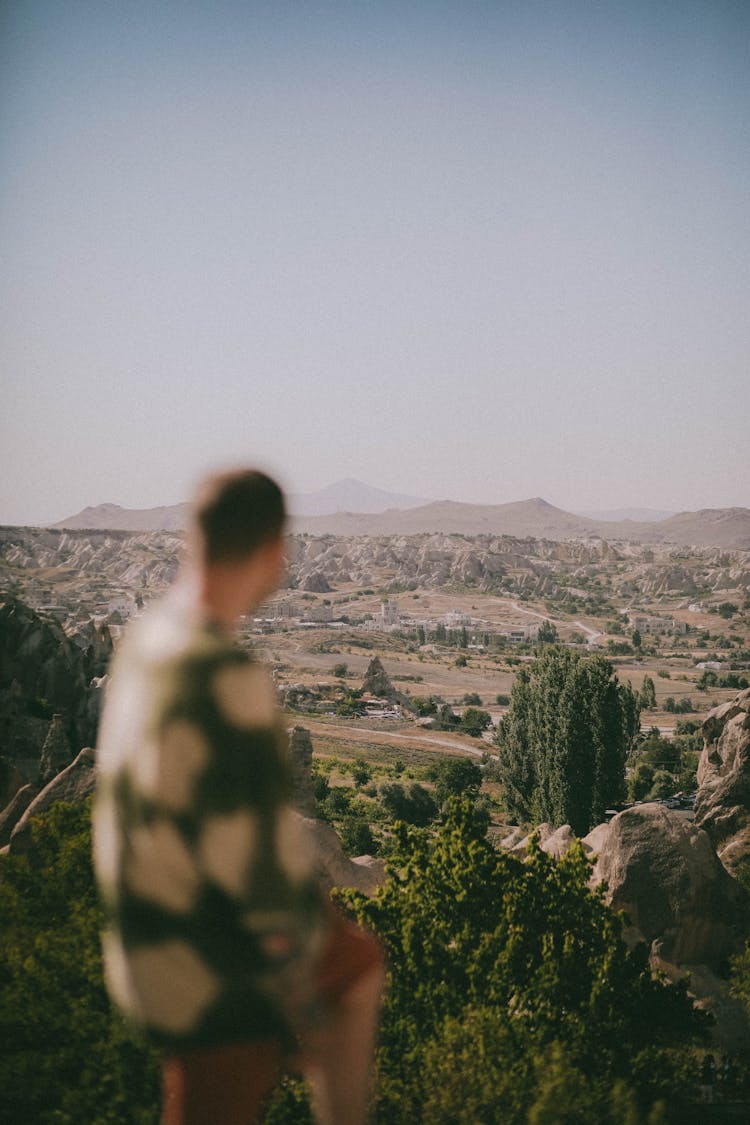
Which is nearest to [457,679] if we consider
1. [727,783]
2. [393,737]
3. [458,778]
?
[393,737]

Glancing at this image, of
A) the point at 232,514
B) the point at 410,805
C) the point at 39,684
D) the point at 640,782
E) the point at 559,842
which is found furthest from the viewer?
the point at 640,782

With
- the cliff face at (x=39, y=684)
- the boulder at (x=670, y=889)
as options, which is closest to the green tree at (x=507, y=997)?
the boulder at (x=670, y=889)

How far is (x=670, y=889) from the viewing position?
10891 mm

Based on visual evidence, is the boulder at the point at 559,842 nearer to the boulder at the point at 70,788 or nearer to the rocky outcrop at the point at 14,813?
the boulder at the point at 70,788

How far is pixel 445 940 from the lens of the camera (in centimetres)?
545

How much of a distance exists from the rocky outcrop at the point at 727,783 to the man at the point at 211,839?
15205 mm

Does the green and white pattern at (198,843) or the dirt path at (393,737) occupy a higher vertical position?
the green and white pattern at (198,843)

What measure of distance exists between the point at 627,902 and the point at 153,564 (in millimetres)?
94252

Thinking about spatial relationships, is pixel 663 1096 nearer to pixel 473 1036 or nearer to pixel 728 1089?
pixel 473 1036

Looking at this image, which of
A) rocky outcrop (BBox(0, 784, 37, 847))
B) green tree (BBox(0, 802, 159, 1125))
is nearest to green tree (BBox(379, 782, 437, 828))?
rocky outcrop (BBox(0, 784, 37, 847))

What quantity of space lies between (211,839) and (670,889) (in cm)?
1062

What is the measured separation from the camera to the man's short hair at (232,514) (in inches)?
66.5

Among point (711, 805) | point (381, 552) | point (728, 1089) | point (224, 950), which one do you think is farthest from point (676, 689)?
point (381, 552)

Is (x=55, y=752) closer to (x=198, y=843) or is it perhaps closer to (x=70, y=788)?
(x=70, y=788)
